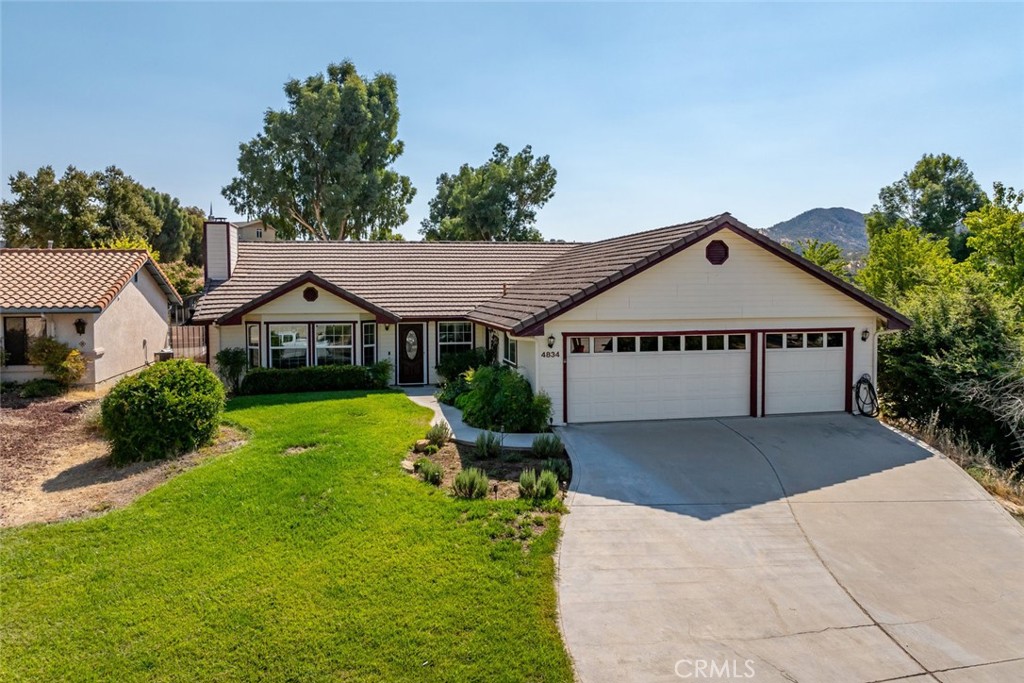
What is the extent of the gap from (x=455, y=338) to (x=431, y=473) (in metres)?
11.2

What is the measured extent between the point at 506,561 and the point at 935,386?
1210 cm

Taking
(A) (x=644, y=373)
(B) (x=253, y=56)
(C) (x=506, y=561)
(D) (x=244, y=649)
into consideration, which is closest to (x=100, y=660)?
(D) (x=244, y=649)

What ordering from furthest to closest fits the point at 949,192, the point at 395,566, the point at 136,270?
1. the point at 949,192
2. the point at 136,270
3. the point at 395,566

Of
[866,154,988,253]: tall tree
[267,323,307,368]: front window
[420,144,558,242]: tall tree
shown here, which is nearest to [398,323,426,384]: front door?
[267,323,307,368]: front window

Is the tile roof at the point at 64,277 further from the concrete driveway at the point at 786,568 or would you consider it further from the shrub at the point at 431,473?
the concrete driveway at the point at 786,568

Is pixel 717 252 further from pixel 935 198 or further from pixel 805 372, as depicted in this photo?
pixel 935 198

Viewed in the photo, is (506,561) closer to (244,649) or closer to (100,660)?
(244,649)

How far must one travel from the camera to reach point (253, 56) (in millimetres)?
13922

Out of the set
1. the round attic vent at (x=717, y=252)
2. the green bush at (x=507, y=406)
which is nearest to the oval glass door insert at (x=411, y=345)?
the green bush at (x=507, y=406)

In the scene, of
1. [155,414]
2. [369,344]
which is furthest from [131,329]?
[155,414]

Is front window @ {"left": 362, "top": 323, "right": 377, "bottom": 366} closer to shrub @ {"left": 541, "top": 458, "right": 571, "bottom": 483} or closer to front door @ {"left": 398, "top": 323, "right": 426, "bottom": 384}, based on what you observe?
front door @ {"left": 398, "top": 323, "right": 426, "bottom": 384}

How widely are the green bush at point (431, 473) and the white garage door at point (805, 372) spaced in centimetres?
873

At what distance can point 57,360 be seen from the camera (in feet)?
59.7

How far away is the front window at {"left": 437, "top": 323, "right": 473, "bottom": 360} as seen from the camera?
20781 millimetres
